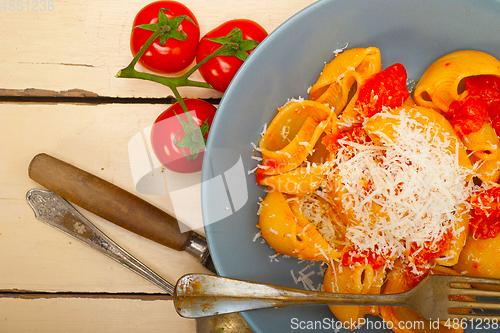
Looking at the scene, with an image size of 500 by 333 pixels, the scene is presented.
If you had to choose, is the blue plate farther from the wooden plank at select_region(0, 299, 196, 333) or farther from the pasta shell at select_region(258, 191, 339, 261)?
the wooden plank at select_region(0, 299, 196, 333)

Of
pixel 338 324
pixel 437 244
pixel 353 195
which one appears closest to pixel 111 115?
pixel 353 195

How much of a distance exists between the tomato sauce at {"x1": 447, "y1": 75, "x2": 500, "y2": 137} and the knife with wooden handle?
3.45ft

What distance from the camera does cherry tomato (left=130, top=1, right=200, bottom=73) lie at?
1.32 m

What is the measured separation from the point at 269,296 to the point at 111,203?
75 centimetres

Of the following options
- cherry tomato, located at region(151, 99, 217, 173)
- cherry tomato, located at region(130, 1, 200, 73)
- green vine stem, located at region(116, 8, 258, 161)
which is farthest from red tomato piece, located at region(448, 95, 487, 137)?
cherry tomato, located at region(130, 1, 200, 73)

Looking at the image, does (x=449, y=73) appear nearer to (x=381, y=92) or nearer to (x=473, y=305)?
(x=381, y=92)

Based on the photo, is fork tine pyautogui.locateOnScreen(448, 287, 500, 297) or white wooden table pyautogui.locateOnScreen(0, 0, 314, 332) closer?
fork tine pyautogui.locateOnScreen(448, 287, 500, 297)

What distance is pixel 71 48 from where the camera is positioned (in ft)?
4.84

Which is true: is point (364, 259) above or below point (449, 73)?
below

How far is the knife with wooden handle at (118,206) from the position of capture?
1353mm

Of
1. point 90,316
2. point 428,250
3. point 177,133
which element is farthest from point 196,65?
point 90,316

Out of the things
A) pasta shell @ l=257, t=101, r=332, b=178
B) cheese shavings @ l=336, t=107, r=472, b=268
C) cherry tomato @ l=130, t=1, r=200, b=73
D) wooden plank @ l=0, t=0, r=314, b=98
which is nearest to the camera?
cheese shavings @ l=336, t=107, r=472, b=268

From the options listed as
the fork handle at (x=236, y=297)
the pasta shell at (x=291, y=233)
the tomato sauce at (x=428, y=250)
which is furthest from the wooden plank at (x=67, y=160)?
the tomato sauce at (x=428, y=250)

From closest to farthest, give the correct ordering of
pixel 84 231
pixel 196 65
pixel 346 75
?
pixel 346 75 → pixel 196 65 → pixel 84 231
